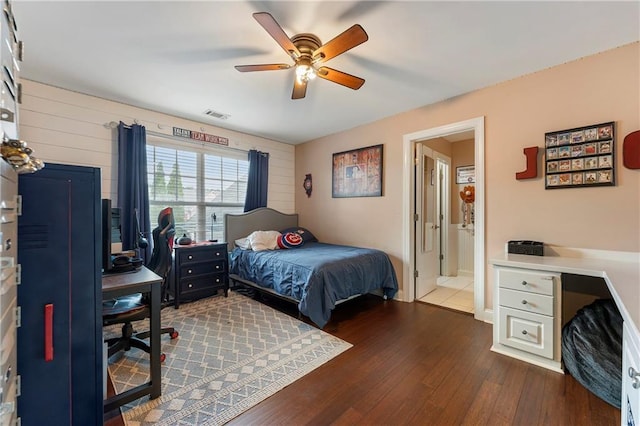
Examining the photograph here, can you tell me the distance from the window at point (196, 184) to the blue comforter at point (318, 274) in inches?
33.1

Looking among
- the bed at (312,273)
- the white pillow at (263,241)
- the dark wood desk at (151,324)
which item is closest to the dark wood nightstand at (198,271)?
the bed at (312,273)

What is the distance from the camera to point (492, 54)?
2215mm

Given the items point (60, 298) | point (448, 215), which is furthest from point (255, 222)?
point (448, 215)

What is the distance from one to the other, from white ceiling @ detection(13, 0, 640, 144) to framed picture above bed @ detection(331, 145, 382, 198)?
2.76ft

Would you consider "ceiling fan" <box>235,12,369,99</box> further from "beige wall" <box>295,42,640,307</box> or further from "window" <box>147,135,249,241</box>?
"window" <box>147,135,249,241</box>

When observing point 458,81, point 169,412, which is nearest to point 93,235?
point 169,412

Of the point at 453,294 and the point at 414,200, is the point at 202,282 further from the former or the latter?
the point at 453,294

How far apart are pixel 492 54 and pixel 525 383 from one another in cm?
252

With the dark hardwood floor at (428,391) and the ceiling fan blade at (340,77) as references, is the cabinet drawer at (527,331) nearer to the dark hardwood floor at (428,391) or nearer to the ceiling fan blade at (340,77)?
the dark hardwood floor at (428,391)

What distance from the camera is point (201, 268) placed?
11.3 ft

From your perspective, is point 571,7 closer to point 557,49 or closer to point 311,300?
point 557,49

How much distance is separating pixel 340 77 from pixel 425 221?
2449 mm

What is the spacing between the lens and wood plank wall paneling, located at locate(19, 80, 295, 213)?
271 centimetres

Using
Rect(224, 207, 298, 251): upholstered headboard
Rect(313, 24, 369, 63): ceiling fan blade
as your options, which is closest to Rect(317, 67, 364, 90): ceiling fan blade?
Rect(313, 24, 369, 63): ceiling fan blade
